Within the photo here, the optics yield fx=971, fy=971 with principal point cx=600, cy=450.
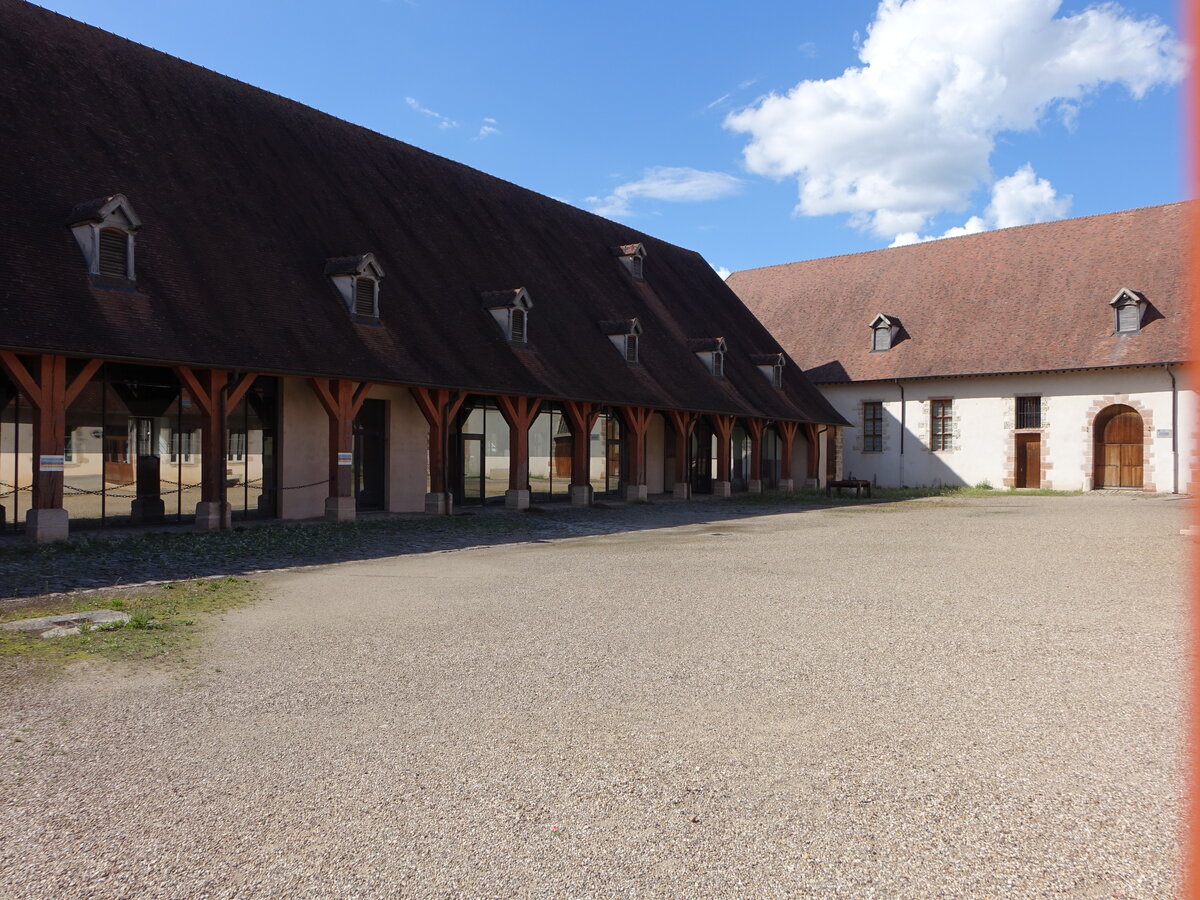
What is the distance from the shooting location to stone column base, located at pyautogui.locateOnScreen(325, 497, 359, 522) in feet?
56.9

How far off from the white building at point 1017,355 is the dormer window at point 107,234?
86.8 feet

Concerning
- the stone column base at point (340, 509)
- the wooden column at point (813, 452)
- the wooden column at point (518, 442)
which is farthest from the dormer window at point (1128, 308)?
the stone column base at point (340, 509)

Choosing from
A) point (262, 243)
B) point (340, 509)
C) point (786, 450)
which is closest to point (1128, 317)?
point (786, 450)

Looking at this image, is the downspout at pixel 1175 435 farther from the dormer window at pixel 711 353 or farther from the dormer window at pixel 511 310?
the dormer window at pixel 511 310

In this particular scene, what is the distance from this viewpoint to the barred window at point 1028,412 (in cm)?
3291

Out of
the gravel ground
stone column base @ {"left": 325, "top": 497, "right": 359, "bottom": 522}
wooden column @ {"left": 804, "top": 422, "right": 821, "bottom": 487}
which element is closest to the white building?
wooden column @ {"left": 804, "top": 422, "right": 821, "bottom": 487}

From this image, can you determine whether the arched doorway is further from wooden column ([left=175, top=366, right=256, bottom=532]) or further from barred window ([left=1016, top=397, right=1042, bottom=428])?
wooden column ([left=175, top=366, right=256, bottom=532])

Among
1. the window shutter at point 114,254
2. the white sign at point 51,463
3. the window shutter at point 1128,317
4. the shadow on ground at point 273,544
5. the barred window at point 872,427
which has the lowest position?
the shadow on ground at point 273,544

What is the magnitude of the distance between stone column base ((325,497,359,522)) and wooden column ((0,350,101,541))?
4817 millimetres

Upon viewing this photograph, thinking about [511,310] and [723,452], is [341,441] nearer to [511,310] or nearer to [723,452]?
[511,310]

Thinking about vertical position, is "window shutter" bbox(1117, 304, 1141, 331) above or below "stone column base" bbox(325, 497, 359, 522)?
above

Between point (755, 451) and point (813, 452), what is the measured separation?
4408mm

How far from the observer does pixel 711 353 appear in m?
28.2

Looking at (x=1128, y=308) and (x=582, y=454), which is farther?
(x=1128, y=308)
